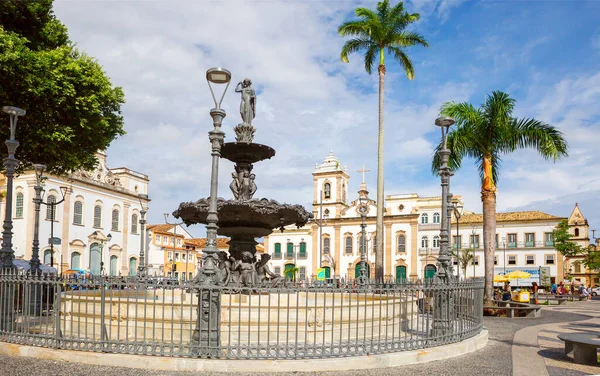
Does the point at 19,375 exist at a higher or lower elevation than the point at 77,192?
lower

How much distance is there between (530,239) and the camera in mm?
59719

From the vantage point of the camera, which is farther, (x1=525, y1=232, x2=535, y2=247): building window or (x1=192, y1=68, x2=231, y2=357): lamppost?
(x1=525, y1=232, x2=535, y2=247): building window

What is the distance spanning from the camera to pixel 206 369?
7.71 metres

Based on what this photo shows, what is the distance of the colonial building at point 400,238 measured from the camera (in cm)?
5950

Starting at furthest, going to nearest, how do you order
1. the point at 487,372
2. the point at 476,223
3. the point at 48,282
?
the point at 476,223 → the point at 48,282 → the point at 487,372

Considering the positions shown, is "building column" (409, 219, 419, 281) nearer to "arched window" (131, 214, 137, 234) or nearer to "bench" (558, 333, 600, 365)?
"arched window" (131, 214, 137, 234)

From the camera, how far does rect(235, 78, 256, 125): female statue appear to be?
1309 cm

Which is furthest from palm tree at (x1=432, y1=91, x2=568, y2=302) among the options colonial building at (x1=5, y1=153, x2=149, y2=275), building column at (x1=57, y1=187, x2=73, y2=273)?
building column at (x1=57, y1=187, x2=73, y2=273)

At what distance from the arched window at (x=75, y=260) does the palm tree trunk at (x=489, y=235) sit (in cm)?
3489

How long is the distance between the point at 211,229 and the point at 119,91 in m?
10.9

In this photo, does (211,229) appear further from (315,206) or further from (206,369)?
(315,206)

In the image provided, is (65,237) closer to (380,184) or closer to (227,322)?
(380,184)

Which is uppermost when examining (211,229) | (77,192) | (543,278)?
(77,192)

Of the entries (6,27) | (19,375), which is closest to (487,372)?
(19,375)
